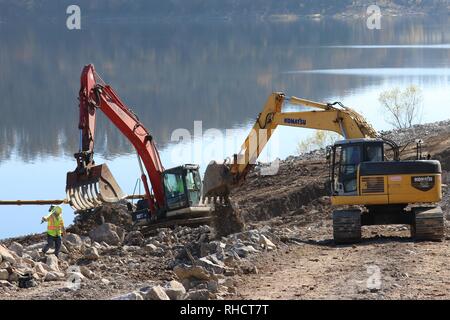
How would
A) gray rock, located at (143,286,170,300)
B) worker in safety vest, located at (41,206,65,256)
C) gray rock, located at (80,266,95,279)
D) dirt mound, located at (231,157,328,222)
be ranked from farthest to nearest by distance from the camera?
dirt mound, located at (231,157,328,222)
worker in safety vest, located at (41,206,65,256)
gray rock, located at (80,266,95,279)
gray rock, located at (143,286,170,300)

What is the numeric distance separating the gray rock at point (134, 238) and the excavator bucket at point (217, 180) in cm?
170

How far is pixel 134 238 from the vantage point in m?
22.2

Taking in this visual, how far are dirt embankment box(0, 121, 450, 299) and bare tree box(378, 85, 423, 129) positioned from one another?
28.6m

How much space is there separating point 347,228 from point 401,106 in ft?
123

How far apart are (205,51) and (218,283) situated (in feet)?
328

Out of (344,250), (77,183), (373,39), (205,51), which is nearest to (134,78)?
(205,51)

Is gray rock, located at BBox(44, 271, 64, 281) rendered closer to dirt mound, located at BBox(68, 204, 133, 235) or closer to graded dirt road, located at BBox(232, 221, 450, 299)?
graded dirt road, located at BBox(232, 221, 450, 299)

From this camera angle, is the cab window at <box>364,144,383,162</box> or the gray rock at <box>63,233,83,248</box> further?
the gray rock at <box>63,233,83,248</box>

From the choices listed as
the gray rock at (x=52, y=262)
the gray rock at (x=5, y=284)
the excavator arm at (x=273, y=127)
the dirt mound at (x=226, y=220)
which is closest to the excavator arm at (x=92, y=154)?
the excavator arm at (x=273, y=127)

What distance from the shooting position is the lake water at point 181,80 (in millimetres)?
47188

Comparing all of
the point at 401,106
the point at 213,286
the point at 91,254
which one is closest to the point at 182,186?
the point at 91,254

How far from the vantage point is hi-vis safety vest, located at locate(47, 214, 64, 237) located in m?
19.1

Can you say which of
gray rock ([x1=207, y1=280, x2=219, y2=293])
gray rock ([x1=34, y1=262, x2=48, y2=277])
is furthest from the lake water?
gray rock ([x1=207, y1=280, x2=219, y2=293])

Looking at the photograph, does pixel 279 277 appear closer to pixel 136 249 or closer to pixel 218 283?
pixel 218 283
